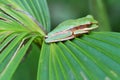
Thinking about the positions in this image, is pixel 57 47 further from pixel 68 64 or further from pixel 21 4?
pixel 21 4

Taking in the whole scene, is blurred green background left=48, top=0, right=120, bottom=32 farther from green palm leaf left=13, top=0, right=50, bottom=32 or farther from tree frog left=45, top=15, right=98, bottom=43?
tree frog left=45, top=15, right=98, bottom=43

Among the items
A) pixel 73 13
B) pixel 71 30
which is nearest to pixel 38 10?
pixel 71 30

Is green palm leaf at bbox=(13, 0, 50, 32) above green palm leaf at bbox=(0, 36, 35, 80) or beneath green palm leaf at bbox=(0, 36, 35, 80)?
above

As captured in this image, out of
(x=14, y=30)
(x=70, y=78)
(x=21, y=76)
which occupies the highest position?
(x=14, y=30)

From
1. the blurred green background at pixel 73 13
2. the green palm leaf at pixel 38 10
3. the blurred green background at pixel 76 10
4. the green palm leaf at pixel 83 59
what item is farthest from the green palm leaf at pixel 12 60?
the blurred green background at pixel 76 10

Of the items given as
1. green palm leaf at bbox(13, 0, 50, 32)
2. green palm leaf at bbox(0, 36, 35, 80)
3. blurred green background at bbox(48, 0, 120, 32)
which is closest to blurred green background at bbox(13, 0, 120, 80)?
blurred green background at bbox(48, 0, 120, 32)

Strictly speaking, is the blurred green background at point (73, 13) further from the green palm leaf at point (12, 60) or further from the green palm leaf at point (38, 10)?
the green palm leaf at point (12, 60)

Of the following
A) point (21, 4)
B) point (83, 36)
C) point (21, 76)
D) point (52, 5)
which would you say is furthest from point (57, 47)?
point (52, 5)
